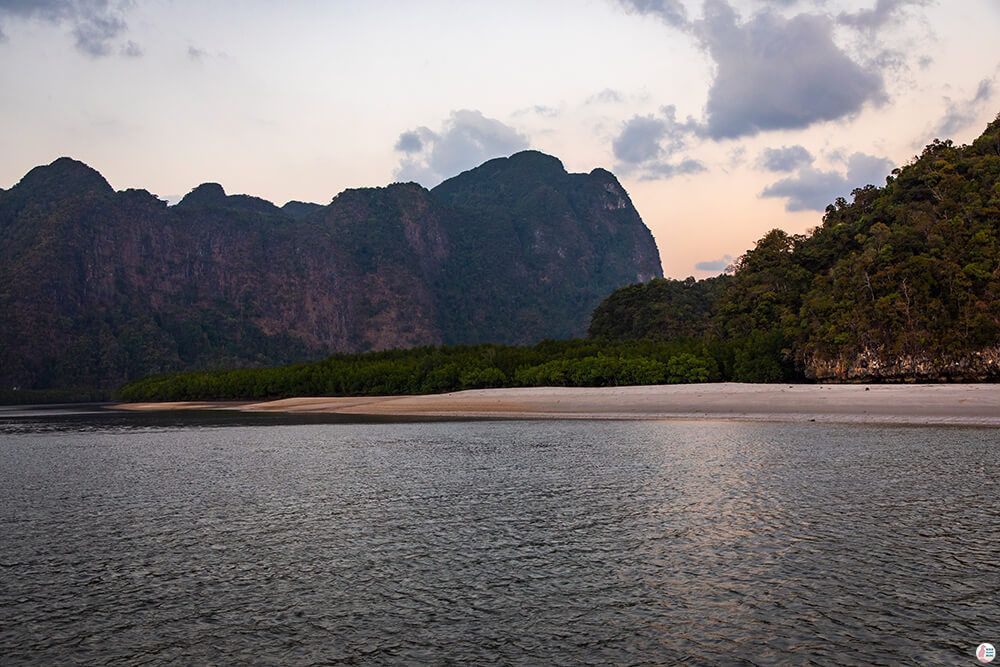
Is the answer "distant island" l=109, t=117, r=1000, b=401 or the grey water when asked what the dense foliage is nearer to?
"distant island" l=109, t=117, r=1000, b=401

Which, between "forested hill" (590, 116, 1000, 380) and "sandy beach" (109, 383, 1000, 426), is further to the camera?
"forested hill" (590, 116, 1000, 380)

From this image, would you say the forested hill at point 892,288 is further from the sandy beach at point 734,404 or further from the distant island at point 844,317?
the sandy beach at point 734,404

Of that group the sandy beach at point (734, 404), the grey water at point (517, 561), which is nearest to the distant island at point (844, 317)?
the sandy beach at point (734, 404)

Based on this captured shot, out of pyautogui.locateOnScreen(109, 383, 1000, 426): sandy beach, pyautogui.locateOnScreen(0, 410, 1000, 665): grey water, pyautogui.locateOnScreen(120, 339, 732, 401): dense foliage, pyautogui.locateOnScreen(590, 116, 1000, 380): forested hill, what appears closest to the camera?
pyautogui.locateOnScreen(0, 410, 1000, 665): grey water

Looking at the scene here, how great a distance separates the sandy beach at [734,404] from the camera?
48.6 m

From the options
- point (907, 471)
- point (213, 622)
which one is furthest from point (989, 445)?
point (213, 622)

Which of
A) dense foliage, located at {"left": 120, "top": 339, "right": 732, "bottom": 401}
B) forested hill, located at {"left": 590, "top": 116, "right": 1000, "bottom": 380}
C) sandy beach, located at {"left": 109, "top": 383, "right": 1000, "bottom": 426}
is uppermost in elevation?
forested hill, located at {"left": 590, "top": 116, "right": 1000, "bottom": 380}

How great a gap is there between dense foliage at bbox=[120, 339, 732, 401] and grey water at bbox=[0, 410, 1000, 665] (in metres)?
55.8

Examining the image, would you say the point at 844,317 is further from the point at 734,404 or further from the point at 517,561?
the point at 517,561

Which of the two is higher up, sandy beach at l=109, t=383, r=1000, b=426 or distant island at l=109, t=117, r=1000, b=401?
distant island at l=109, t=117, r=1000, b=401

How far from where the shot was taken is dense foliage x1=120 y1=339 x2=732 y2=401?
88.6 m

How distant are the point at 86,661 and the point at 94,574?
559 centimetres

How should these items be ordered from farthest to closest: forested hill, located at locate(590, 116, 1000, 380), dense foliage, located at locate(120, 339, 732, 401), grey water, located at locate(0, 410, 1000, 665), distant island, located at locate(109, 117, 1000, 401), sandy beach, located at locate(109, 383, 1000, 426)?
dense foliage, located at locate(120, 339, 732, 401) → distant island, located at locate(109, 117, 1000, 401) → forested hill, located at locate(590, 116, 1000, 380) → sandy beach, located at locate(109, 383, 1000, 426) → grey water, located at locate(0, 410, 1000, 665)

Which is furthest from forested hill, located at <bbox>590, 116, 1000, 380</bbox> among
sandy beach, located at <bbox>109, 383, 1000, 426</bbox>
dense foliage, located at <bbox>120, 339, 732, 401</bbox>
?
sandy beach, located at <bbox>109, 383, 1000, 426</bbox>
